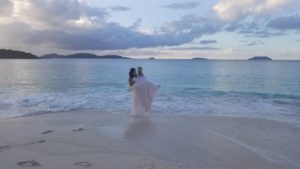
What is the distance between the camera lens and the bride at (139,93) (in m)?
15.7

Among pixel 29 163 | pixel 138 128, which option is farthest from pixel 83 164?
pixel 138 128

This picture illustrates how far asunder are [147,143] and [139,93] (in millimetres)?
5141

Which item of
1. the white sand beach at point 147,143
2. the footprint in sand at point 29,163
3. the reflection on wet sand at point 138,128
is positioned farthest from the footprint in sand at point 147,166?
the reflection on wet sand at point 138,128

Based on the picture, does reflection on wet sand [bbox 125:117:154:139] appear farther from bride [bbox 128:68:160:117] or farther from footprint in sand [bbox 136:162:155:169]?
footprint in sand [bbox 136:162:155:169]

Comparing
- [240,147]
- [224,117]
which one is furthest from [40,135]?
[224,117]

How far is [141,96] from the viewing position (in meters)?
15.8

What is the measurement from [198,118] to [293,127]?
349 cm

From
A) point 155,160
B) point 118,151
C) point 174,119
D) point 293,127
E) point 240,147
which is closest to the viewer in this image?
point 155,160

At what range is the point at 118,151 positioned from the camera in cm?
952

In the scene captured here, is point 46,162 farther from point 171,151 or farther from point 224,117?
point 224,117

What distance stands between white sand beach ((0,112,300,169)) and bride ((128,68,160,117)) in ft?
2.04

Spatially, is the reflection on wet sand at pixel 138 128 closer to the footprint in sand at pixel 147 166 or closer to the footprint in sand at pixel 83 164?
the footprint in sand at pixel 147 166

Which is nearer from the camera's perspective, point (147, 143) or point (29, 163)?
point (29, 163)

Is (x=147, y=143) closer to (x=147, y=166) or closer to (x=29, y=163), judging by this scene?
(x=147, y=166)
